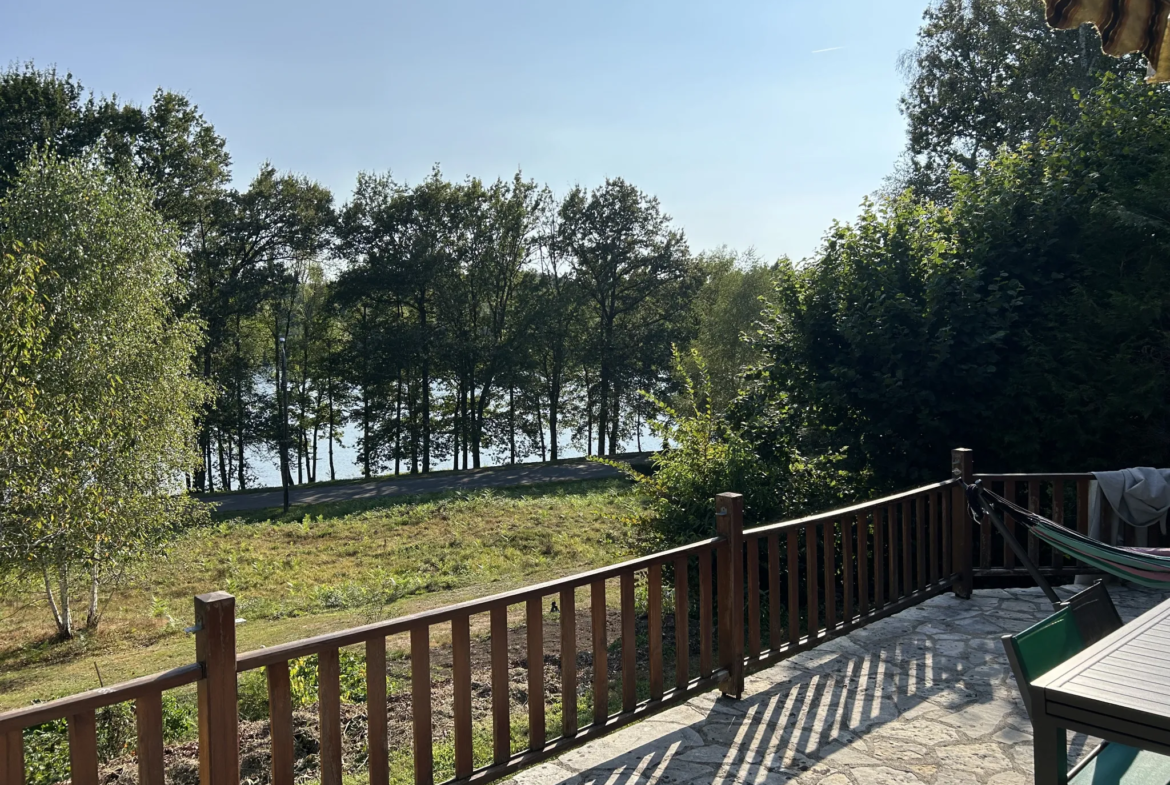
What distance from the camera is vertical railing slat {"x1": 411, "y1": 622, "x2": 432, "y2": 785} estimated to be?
105 inches

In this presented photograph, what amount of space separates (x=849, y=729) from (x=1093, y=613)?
1.40 meters

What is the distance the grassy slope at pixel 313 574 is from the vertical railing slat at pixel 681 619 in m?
4.47

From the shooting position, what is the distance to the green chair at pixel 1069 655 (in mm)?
2137

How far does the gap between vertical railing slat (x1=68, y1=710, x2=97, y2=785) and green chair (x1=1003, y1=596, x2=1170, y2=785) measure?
2.40 m

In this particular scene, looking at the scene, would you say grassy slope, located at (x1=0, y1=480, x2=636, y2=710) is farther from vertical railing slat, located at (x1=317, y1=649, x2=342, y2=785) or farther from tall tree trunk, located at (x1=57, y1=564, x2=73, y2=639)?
vertical railing slat, located at (x1=317, y1=649, x2=342, y2=785)

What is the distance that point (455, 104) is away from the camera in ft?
65.1

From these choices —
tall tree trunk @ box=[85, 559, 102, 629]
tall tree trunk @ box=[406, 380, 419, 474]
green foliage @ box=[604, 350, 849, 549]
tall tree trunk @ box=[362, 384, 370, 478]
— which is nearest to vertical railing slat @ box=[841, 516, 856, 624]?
green foliage @ box=[604, 350, 849, 549]

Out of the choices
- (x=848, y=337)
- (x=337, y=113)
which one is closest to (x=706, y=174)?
(x=337, y=113)

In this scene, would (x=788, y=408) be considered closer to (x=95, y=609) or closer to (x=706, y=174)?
(x=95, y=609)

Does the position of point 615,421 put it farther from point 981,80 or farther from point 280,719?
point 280,719

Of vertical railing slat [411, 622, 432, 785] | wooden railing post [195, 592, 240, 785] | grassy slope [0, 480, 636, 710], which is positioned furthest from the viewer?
grassy slope [0, 480, 636, 710]

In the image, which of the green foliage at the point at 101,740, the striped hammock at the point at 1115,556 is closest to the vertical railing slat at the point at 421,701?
the green foliage at the point at 101,740

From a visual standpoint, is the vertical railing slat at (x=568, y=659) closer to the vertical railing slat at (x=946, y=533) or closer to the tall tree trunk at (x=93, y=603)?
the vertical railing slat at (x=946, y=533)

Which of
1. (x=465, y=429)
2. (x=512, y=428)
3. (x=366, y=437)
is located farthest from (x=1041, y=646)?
(x=512, y=428)
